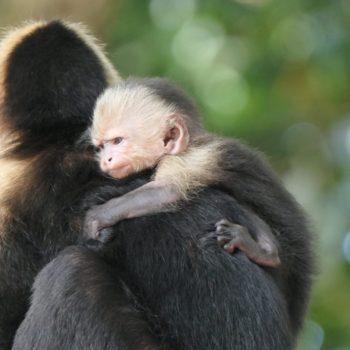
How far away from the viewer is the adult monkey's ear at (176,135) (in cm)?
552

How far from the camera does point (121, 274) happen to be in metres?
5.33

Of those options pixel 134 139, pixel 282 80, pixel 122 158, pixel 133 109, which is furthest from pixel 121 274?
pixel 282 80

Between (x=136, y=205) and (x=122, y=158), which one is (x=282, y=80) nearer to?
(x=122, y=158)

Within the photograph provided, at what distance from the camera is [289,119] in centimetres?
1080

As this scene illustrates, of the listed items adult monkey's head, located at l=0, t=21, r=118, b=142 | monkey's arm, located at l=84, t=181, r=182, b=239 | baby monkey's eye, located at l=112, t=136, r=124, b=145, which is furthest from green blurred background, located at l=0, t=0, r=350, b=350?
monkey's arm, located at l=84, t=181, r=182, b=239

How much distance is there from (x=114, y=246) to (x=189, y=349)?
636mm

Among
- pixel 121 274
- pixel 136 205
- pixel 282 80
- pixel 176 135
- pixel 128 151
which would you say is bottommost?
pixel 282 80

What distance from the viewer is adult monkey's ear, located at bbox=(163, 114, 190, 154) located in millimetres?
5520

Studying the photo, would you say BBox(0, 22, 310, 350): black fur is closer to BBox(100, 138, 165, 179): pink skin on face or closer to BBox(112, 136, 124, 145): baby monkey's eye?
BBox(100, 138, 165, 179): pink skin on face

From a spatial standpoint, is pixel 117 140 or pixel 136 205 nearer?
pixel 136 205

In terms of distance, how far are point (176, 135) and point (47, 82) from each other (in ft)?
2.86

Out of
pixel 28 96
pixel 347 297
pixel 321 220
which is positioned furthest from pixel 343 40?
pixel 28 96

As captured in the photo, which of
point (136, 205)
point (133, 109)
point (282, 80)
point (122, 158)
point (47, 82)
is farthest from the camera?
point (282, 80)

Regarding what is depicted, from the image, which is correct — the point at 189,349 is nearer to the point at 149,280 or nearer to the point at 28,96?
the point at 149,280
